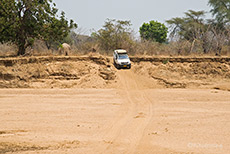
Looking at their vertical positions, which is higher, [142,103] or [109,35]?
[109,35]

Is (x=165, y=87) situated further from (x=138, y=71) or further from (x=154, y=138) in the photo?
(x=154, y=138)

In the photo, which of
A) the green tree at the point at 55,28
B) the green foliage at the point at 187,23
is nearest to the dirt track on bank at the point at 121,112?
the green tree at the point at 55,28

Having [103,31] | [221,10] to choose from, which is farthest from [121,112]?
[221,10]

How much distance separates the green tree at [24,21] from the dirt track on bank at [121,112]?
3.50m

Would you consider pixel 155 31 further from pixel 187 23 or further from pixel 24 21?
pixel 24 21

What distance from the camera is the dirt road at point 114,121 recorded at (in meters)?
10.3

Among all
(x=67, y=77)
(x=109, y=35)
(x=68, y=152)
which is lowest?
(x=68, y=152)

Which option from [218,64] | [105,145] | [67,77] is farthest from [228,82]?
[105,145]

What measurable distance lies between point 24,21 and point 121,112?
45.8 ft

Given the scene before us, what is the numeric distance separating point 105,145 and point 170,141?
2.48m

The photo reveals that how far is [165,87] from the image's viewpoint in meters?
22.4

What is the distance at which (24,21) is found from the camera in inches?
957

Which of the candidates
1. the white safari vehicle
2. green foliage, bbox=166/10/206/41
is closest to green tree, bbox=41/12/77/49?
the white safari vehicle

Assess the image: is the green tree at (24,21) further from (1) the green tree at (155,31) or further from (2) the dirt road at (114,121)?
(1) the green tree at (155,31)
